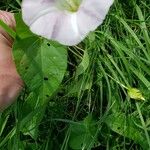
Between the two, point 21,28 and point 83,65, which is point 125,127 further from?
point 21,28

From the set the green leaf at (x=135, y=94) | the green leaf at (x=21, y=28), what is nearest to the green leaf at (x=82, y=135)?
the green leaf at (x=135, y=94)

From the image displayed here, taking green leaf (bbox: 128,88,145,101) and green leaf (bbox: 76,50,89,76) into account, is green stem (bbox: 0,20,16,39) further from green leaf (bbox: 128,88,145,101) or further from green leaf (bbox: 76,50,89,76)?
green leaf (bbox: 128,88,145,101)

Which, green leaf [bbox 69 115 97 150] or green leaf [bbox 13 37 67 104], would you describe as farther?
green leaf [bbox 69 115 97 150]

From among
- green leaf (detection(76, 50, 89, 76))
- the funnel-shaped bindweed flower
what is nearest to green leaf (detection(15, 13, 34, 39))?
the funnel-shaped bindweed flower

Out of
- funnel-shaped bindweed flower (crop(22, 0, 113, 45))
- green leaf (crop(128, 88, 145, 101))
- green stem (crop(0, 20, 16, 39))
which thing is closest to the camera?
funnel-shaped bindweed flower (crop(22, 0, 113, 45))

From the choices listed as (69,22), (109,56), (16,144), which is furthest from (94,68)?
(69,22)

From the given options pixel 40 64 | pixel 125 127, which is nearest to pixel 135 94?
pixel 125 127
